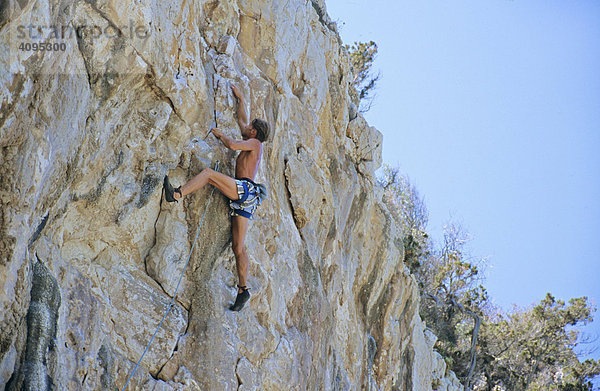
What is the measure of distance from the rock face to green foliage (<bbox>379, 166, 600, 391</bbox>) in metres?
11.6

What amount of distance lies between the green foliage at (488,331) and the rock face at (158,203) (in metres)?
11.6

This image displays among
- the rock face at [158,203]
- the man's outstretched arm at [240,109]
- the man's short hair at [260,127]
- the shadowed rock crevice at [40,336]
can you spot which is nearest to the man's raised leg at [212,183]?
the rock face at [158,203]

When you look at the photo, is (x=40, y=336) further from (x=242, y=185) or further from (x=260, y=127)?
(x=260, y=127)

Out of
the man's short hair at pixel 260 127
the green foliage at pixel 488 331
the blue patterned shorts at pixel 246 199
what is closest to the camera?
the blue patterned shorts at pixel 246 199

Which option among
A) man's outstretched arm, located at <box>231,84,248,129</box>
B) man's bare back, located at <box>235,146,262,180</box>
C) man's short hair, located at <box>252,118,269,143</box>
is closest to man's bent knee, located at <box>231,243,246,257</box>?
man's bare back, located at <box>235,146,262,180</box>

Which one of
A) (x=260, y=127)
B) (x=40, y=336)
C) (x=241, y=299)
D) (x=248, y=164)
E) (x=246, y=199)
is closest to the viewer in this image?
(x=40, y=336)

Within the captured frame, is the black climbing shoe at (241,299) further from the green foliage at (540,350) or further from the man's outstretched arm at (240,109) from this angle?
→ the green foliage at (540,350)

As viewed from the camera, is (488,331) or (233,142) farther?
(488,331)

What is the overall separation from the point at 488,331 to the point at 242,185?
19252mm

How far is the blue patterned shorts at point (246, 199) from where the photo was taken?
831cm

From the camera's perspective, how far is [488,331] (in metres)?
25.4

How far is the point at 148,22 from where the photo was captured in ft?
23.9

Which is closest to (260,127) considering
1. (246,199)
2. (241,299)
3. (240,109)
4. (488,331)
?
(240,109)

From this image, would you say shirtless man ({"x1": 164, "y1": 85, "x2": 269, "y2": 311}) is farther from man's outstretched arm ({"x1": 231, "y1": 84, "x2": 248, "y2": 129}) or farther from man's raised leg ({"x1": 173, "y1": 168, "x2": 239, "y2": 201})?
man's outstretched arm ({"x1": 231, "y1": 84, "x2": 248, "y2": 129})
